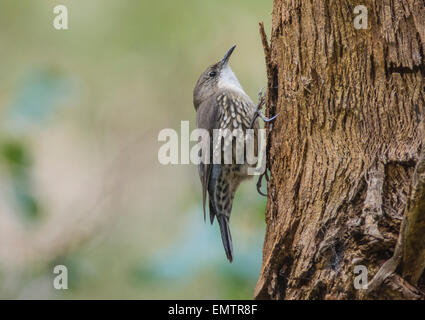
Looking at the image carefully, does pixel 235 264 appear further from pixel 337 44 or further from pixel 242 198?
pixel 337 44

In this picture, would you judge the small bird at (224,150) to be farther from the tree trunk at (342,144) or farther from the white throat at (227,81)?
the tree trunk at (342,144)

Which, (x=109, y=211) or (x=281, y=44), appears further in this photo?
(x=109, y=211)

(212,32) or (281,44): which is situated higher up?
(212,32)

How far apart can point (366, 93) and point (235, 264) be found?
135 cm

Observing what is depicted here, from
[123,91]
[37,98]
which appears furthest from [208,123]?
[123,91]

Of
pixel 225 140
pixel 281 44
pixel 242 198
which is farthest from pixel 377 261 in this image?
pixel 225 140

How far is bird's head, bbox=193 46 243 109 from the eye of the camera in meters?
4.93

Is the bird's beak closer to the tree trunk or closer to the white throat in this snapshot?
the white throat

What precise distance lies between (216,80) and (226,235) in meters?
1.44

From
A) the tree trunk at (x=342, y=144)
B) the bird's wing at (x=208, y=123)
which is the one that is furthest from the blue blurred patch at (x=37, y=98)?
the tree trunk at (x=342, y=144)

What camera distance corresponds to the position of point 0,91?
6.77 m

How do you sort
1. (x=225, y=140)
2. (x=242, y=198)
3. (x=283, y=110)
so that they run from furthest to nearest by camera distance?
(x=225, y=140), (x=242, y=198), (x=283, y=110)

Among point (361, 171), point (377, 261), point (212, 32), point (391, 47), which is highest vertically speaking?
point (212, 32)
